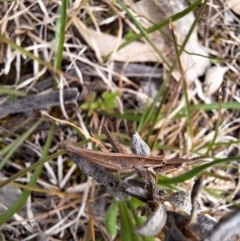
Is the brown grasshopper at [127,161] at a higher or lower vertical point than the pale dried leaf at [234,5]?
lower

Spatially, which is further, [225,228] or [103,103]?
[103,103]

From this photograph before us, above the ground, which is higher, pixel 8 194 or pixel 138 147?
pixel 138 147

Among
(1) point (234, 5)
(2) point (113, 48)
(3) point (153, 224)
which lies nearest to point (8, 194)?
(2) point (113, 48)

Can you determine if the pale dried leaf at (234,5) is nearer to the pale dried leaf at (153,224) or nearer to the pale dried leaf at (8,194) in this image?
the pale dried leaf at (153,224)

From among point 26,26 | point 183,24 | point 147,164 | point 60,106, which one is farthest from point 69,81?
point 147,164

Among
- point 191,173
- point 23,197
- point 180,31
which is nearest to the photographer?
point 191,173

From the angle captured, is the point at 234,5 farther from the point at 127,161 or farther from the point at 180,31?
the point at 127,161

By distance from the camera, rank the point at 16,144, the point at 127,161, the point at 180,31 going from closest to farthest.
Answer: the point at 127,161, the point at 16,144, the point at 180,31

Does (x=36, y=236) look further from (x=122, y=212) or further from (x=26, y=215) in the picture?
(x=122, y=212)

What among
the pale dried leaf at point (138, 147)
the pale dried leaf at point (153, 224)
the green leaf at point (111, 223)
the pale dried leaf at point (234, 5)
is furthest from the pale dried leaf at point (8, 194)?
the pale dried leaf at point (234, 5)

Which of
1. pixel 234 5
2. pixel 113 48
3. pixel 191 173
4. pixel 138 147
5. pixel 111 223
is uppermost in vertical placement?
pixel 234 5

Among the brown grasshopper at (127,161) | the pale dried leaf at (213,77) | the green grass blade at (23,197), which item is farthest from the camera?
the pale dried leaf at (213,77)
